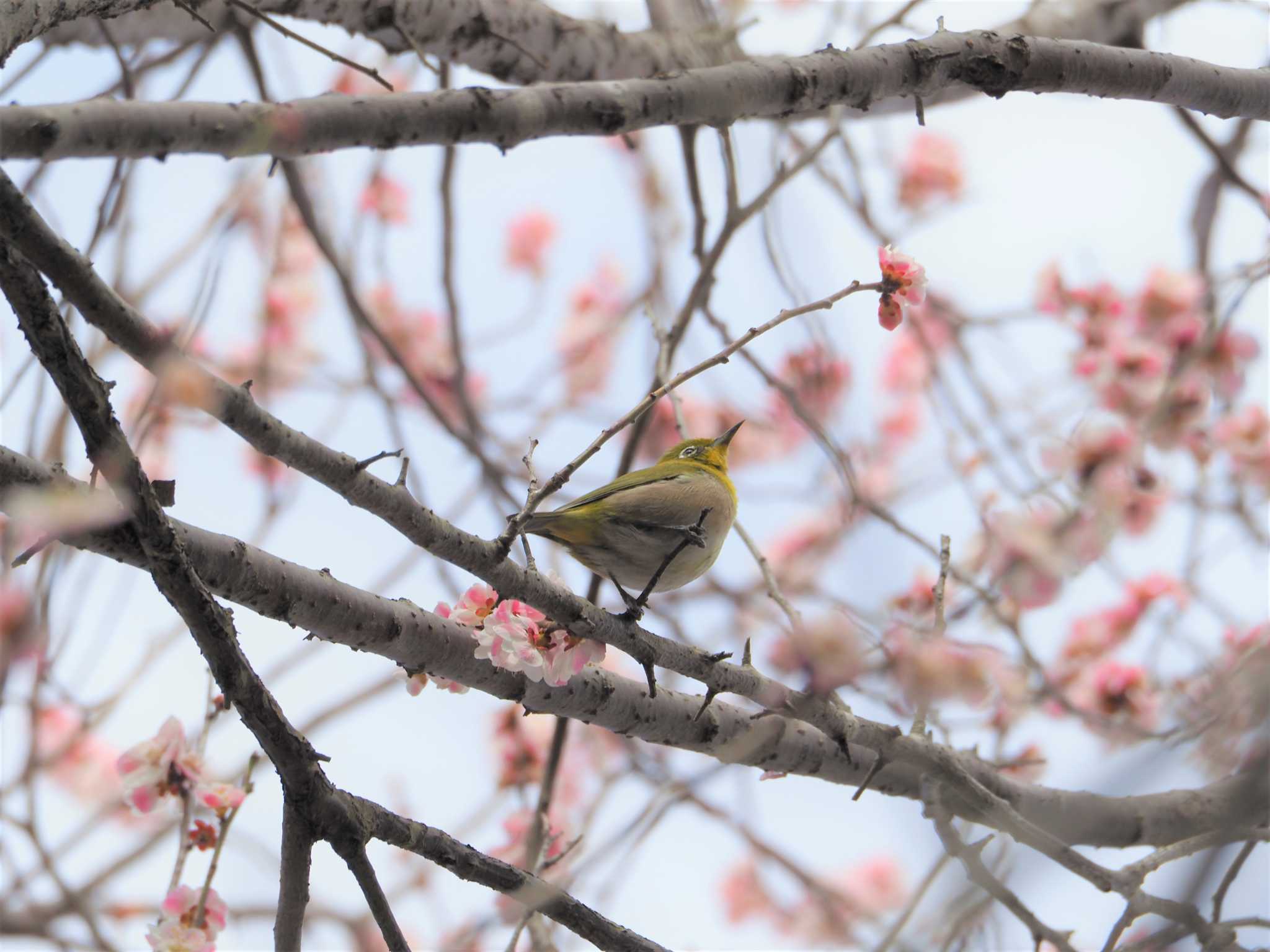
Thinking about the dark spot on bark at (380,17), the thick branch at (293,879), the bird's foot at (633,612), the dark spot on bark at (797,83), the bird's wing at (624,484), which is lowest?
the thick branch at (293,879)

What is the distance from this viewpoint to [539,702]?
7.90ft

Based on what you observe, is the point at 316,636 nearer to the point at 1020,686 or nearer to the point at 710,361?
the point at 710,361

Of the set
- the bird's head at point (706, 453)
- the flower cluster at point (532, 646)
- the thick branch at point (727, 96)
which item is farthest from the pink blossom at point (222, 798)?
the bird's head at point (706, 453)

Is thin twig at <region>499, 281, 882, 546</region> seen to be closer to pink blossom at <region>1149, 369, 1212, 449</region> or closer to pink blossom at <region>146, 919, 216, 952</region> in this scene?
pink blossom at <region>146, 919, 216, 952</region>

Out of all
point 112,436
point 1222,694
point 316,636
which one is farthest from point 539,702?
point 1222,694

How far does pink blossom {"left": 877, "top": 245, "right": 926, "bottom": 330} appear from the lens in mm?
2312

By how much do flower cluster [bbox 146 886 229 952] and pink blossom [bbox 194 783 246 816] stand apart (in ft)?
0.58

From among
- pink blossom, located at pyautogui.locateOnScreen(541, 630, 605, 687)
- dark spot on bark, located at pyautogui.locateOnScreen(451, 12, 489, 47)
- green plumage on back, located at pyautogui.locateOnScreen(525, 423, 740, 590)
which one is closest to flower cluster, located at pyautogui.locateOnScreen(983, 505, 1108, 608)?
green plumage on back, located at pyautogui.locateOnScreen(525, 423, 740, 590)

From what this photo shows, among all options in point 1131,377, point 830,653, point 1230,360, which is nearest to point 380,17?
point 830,653

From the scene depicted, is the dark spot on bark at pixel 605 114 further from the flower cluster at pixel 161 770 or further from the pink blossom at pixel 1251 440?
the pink blossom at pixel 1251 440

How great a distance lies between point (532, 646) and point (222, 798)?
94cm

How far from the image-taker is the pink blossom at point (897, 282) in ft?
7.59

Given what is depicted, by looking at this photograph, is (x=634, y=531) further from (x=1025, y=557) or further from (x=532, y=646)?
(x=1025, y=557)

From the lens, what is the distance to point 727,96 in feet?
8.71
